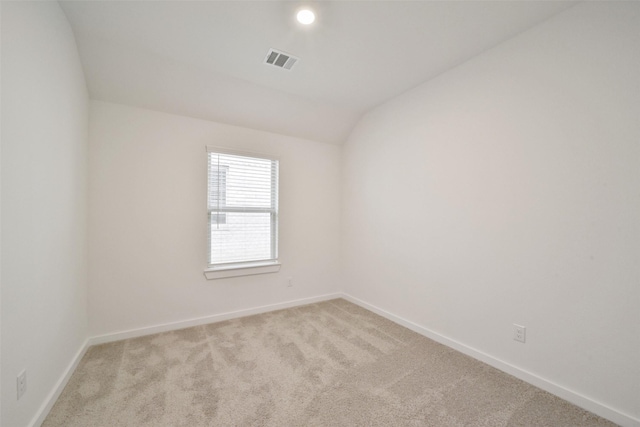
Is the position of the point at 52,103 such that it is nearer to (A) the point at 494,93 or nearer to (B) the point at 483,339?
(A) the point at 494,93

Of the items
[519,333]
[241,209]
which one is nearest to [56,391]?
[241,209]

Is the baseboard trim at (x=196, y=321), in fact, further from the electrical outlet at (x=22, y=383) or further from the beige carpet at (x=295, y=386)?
the electrical outlet at (x=22, y=383)

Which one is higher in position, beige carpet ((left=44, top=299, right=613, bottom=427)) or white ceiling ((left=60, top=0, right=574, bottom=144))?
white ceiling ((left=60, top=0, right=574, bottom=144))

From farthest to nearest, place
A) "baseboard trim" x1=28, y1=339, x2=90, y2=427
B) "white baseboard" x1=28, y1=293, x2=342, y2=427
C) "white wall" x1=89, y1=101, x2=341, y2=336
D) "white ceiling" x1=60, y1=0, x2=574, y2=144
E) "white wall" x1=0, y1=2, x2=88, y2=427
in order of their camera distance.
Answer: "white wall" x1=89, y1=101, x2=341, y2=336 < "white ceiling" x1=60, y1=0, x2=574, y2=144 < "white baseboard" x1=28, y1=293, x2=342, y2=427 < "baseboard trim" x1=28, y1=339, x2=90, y2=427 < "white wall" x1=0, y1=2, x2=88, y2=427

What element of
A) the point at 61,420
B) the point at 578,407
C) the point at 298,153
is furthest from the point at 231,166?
the point at 578,407

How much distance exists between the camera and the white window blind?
3.06 meters

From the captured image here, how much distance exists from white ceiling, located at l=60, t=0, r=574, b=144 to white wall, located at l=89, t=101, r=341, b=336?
0.88 ft

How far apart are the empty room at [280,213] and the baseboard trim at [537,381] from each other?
0.5 inches

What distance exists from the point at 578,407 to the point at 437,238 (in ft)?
4.80

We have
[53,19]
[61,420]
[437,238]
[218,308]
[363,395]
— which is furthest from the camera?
[218,308]

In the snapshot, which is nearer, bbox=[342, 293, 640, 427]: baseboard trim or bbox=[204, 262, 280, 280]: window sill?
bbox=[342, 293, 640, 427]: baseboard trim

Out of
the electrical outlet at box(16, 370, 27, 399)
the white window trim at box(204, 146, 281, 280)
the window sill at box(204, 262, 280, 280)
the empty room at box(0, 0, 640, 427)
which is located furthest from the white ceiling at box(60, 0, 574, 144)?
the electrical outlet at box(16, 370, 27, 399)

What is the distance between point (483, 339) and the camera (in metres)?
2.20

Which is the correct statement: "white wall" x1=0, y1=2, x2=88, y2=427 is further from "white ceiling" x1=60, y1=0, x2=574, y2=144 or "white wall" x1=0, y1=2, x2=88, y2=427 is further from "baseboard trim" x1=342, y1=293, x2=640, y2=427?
"baseboard trim" x1=342, y1=293, x2=640, y2=427
